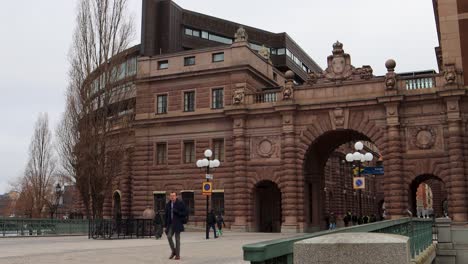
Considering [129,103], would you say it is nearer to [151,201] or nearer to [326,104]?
[151,201]

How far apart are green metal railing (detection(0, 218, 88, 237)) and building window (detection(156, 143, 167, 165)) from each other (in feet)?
29.6

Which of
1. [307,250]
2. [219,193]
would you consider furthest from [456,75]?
[307,250]

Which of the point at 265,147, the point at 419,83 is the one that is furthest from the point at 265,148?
the point at 419,83

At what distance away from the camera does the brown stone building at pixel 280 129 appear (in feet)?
109

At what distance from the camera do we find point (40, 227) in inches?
1256

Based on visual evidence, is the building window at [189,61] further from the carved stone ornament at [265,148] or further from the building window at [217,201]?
the building window at [217,201]

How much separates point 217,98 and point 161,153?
660 centimetres

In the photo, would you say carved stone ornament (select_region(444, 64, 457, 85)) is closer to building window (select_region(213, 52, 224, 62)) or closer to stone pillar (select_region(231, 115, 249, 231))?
stone pillar (select_region(231, 115, 249, 231))

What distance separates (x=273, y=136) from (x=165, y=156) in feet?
31.2

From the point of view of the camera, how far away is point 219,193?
127 ft

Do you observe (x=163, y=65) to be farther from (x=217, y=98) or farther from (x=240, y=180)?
(x=240, y=180)

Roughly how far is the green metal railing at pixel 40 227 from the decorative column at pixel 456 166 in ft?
77.4

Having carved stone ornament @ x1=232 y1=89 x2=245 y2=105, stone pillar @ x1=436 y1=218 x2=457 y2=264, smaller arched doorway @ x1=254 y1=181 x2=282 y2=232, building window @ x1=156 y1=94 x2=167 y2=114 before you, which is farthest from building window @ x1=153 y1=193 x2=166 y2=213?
stone pillar @ x1=436 y1=218 x2=457 y2=264

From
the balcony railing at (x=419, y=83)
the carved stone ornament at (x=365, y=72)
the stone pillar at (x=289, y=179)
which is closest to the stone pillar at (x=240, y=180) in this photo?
the stone pillar at (x=289, y=179)
